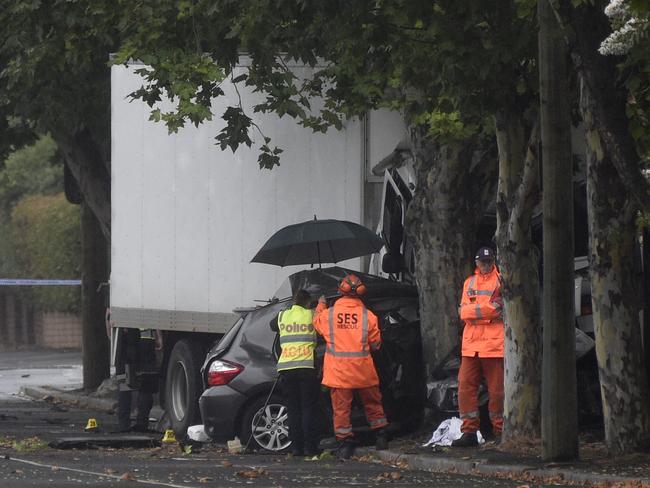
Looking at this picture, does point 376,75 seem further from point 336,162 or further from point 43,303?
point 43,303

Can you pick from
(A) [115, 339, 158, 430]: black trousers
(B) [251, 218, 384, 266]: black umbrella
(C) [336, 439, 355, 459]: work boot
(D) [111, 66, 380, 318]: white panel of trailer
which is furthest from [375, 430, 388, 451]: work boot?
(A) [115, 339, 158, 430]: black trousers

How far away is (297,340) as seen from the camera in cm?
1622

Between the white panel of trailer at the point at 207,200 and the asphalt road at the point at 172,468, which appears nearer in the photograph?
the asphalt road at the point at 172,468

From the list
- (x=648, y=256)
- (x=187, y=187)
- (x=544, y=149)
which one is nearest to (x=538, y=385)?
(x=648, y=256)

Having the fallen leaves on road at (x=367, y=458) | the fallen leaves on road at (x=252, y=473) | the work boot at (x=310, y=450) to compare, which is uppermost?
the work boot at (x=310, y=450)

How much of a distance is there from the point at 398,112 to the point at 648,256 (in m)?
3.91

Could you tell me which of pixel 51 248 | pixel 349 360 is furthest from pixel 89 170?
pixel 51 248

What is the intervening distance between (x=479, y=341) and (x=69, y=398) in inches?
490

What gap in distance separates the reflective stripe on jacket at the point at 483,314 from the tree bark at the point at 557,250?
77.6 inches

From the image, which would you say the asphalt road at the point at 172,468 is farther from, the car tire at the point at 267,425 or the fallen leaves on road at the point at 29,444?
the car tire at the point at 267,425

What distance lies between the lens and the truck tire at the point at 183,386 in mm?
19094

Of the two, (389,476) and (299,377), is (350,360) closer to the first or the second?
(299,377)

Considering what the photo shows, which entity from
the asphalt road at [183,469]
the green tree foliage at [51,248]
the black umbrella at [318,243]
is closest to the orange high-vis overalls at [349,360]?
the asphalt road at [183,469]

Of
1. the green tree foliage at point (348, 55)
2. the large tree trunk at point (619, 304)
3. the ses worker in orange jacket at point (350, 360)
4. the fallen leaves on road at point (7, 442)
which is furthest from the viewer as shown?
the fallen leaves on road at point (7, 442)
